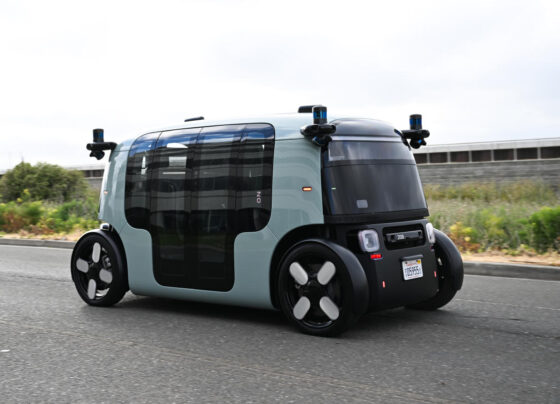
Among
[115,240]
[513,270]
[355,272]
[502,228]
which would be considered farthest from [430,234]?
[502,228]

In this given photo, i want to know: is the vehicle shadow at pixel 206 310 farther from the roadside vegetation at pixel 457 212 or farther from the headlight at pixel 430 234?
the roadside vegetation at pixel 457 212

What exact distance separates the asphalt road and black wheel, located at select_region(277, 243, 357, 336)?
15cm

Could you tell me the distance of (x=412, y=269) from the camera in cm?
601

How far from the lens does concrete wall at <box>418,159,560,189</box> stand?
29.2 metres

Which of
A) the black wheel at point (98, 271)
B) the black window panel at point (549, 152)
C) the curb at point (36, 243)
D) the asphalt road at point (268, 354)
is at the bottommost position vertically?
the asphalt road at point (268, 354)

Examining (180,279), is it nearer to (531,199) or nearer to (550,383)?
(550,383)

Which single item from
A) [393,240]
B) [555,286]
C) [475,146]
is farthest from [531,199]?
[475,146]

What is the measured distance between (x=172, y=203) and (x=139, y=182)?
529 mm

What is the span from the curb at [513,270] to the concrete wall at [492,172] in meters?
18.7

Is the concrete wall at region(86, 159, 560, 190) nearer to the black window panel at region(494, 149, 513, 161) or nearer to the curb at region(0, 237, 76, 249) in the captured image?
the black window panel at region(494, 149, 513, 161)

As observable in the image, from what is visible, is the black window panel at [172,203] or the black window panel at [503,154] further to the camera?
the black window panel at [503,154]

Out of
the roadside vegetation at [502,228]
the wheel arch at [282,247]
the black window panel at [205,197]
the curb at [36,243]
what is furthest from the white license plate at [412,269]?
the curb at [36,243]

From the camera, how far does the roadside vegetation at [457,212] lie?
1087 centimetres

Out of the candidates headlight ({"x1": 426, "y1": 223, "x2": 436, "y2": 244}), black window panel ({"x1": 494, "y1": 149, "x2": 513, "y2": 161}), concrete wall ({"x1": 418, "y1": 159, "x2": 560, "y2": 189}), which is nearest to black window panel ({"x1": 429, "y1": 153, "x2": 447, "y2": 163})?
black window panel ({"x1": 494, "y1": 149, "x2": 513, "y2": 161})
